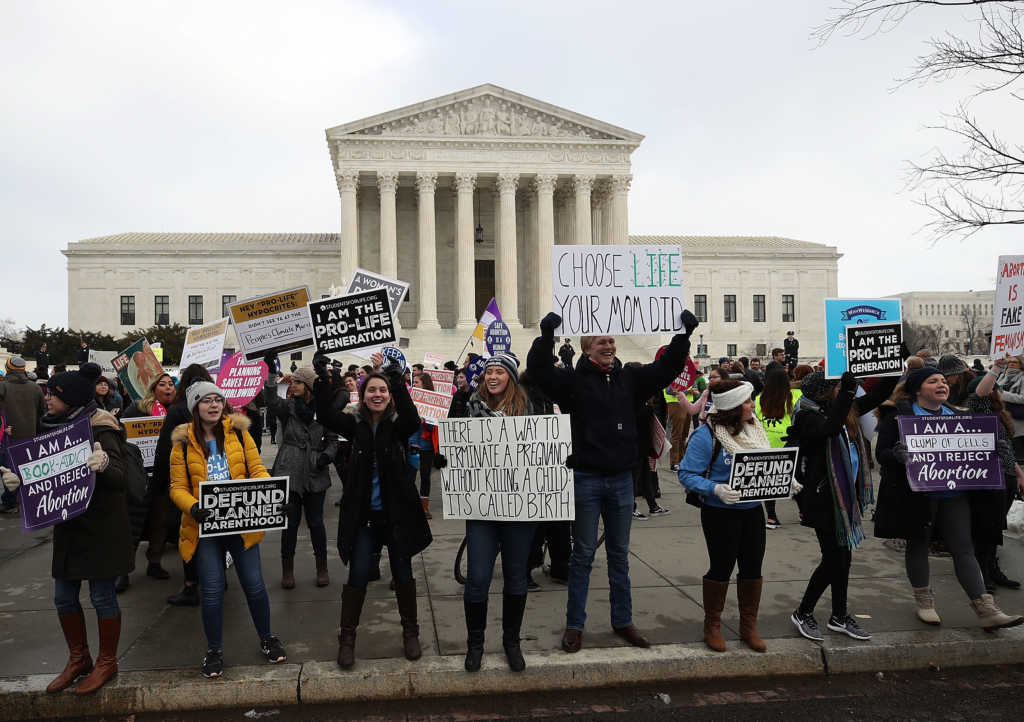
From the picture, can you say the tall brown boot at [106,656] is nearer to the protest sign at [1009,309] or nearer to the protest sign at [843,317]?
the protest sign at [843,317]

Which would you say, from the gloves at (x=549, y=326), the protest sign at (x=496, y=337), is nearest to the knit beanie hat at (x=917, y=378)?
the gloves at (x=549, y=326)

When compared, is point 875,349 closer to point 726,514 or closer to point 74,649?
point 726,514

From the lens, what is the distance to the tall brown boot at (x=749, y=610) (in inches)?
208

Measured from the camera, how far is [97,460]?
4633mm

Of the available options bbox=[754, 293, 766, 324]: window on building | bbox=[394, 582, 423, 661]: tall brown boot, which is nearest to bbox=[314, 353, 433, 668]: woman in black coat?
bbox=[394, 582, 423, 661]: tall brown boot

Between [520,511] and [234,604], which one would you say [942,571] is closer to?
[520,511]

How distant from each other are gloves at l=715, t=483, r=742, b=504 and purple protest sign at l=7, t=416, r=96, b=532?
3990mm

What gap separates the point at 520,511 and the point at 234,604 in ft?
10.2

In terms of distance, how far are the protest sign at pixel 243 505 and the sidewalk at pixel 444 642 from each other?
0.95 metres

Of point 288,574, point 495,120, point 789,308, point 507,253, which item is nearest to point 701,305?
point 789,308

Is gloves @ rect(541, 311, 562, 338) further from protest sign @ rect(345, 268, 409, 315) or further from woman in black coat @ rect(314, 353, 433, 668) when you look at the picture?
protest sign @ rect(345, 268, 409, 315)

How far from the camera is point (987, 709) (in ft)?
15.3

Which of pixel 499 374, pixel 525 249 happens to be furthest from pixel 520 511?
pixel 525 249

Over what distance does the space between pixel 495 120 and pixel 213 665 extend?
49962 millimetres
